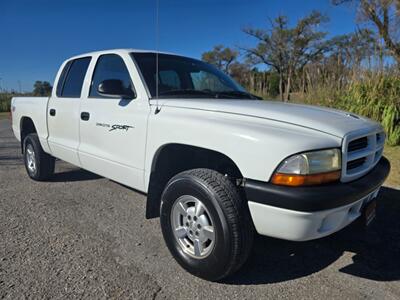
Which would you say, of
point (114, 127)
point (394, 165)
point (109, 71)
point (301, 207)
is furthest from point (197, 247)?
point (394, 165)

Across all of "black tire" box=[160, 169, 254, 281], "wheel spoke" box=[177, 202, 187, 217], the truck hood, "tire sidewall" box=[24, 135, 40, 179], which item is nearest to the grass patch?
the truck hood

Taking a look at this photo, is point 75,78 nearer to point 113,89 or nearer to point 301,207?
point 113,89

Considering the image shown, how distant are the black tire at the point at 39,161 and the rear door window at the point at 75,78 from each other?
98cm

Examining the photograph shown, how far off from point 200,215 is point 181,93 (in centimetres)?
129

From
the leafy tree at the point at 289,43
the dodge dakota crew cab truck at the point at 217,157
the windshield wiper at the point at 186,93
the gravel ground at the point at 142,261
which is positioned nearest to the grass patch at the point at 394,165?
the gravel ground at the point at 142,261

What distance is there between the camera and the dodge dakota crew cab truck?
201cm

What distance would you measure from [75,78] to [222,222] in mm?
3047

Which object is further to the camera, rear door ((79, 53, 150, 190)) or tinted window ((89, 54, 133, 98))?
tinted window ((89, 54, 133, 98))

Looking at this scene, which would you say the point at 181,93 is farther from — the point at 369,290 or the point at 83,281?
the point at 369,290

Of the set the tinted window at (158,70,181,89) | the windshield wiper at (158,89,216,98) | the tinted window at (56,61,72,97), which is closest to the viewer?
the windshield wiper at (158,89,216,98)

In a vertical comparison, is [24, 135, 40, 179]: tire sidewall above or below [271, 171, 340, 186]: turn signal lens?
below

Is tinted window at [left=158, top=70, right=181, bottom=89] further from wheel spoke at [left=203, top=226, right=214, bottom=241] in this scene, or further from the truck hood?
wheel spoke at [left=203, top=226, right=214, bottom=241]

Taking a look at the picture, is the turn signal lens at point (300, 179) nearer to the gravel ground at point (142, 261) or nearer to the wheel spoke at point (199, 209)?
the wheel spoke at point (199, 209)

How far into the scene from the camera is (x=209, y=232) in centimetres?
235
